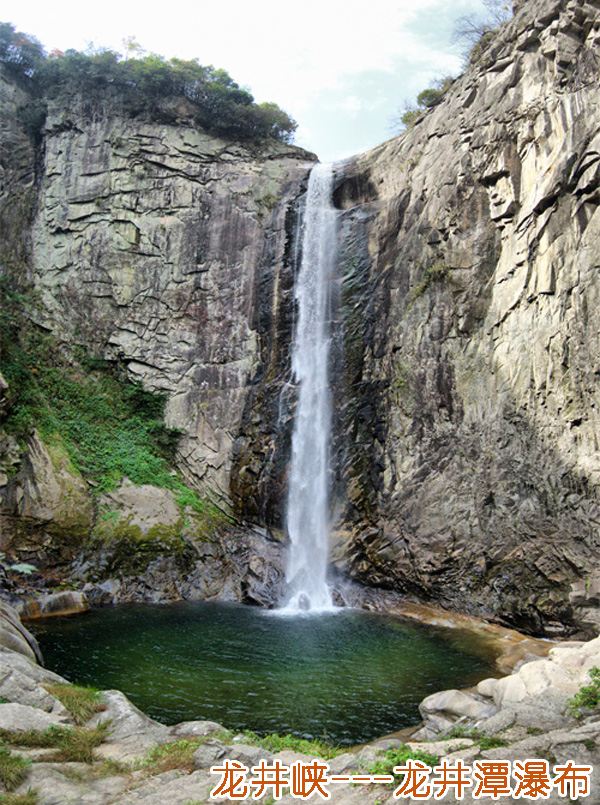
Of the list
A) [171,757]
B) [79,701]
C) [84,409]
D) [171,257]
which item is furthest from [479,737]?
[171,257]

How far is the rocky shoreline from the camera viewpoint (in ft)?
15.5

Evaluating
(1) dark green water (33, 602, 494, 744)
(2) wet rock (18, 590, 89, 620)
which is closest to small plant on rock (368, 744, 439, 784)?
(1) dark green water (33, 602, 494, 744)

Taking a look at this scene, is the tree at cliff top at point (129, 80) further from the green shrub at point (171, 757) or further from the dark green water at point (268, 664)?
A: the green shrub at point (171, 757)

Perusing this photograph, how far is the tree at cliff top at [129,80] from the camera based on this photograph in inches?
1024

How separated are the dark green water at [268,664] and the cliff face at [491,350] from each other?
2.66 metres

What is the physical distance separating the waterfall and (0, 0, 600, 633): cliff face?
0.53 meters

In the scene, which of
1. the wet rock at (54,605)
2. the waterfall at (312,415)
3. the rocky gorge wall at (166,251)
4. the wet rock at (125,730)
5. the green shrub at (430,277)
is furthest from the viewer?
the rocky gorge wall at (166,251)

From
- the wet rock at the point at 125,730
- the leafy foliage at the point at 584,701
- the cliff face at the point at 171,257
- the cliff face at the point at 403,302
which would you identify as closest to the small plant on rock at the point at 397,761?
the leafy foliage at the point at 584,701

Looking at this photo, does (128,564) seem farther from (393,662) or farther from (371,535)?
(393,662)

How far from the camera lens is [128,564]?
58.5 feet

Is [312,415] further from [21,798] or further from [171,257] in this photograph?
[21,798]

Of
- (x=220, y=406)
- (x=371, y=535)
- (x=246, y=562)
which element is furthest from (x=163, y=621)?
(x=220, y=406)

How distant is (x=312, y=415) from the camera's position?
21.3 meters

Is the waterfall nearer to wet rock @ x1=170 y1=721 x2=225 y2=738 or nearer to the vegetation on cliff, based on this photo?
the vegetation on cliff
